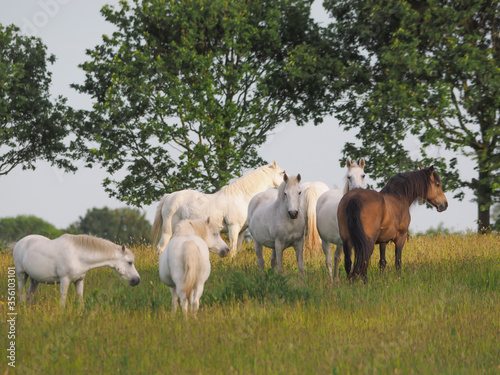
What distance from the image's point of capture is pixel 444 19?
69.8ft

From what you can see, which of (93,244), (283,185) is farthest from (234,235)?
(93,244)

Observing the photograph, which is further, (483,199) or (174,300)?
(483,199)

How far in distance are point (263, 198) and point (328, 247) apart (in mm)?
1722

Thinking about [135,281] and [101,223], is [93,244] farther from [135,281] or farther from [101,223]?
[101,223]

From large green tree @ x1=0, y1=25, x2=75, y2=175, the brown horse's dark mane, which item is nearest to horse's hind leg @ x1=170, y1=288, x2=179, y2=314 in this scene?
the brown horse's dark mane

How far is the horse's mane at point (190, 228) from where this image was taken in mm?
8289

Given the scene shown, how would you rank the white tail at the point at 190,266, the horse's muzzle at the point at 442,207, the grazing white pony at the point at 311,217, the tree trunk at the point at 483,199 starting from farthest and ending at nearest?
the tree trunk at the point at 483,199
the grazing white pony at the point at 311,217
the horse's muzzle at the point at 442,207
the white tail at the point at 190,266

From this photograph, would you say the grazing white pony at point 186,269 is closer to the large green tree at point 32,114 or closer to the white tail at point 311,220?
the white tail at point 311,220

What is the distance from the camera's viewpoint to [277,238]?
10.6 metres

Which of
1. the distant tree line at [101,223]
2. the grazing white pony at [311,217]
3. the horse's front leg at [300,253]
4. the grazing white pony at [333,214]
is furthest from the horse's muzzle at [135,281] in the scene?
the distant tree line at [101,223]

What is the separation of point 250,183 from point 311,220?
320 centimetres

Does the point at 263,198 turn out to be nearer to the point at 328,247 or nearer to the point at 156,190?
the point at 328,247

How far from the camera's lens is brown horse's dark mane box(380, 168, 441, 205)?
10617 mm

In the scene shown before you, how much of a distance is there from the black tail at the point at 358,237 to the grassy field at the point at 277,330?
1.22 feet
